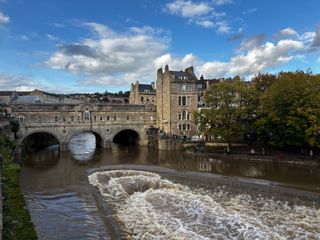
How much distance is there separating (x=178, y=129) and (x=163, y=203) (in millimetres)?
33810

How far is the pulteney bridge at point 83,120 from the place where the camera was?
1901 inches

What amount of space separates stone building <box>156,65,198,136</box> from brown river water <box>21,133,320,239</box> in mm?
17296

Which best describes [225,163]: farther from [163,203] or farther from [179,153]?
[163,203]

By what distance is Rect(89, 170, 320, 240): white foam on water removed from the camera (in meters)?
16.9

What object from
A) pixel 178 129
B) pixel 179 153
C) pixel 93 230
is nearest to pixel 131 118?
pixel 178 129

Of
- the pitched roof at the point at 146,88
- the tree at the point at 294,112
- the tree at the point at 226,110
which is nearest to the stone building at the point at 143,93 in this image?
the pitched roof at the point at 146,88

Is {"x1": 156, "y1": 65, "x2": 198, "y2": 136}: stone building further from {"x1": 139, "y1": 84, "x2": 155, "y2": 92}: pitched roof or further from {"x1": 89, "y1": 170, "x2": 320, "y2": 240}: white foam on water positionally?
{"x1": 89, "y1": 170, "x2": 320, "y2": 240}: white foam on water

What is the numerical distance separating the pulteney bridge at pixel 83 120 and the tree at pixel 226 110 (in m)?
13.9

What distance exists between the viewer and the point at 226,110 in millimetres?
43156

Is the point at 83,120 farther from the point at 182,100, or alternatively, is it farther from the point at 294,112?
the point at 294,112

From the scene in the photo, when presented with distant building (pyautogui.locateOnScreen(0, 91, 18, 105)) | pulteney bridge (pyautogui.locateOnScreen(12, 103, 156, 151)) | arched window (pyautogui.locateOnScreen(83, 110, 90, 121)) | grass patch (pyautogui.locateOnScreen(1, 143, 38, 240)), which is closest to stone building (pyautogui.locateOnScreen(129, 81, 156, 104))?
pulteney bridge (pyautogui.locateOnScreen(12, 103, 156, 151))

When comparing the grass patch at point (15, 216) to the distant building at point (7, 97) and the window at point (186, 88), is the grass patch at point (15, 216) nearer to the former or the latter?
the window at point (186, 88)

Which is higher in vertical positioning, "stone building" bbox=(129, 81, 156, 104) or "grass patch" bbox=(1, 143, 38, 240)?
"stone building" bbox=(129, 81, 156, 104)

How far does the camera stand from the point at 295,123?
36.7 metres
